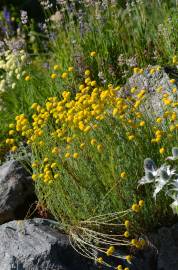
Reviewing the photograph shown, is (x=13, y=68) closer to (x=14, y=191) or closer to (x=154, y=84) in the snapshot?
(x=154, y=84)

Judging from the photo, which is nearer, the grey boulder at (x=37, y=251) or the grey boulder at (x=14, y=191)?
the grey boulder at (x=37, y=251)

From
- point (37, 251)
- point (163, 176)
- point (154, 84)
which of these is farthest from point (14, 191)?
point (163, 176)

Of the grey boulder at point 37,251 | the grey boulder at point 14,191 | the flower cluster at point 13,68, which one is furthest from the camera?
the flower cluster at point 13,68

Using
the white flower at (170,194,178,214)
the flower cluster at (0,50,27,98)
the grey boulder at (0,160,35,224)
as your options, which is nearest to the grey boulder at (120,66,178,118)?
the grey boulder at (0,160,35,224)

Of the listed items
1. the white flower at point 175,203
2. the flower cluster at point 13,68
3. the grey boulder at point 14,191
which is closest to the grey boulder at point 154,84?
the grey boulder at point 14,191

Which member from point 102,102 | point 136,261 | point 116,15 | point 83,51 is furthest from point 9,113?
point 136,261

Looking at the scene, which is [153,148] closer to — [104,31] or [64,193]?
[64,193]

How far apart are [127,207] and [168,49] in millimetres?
2494

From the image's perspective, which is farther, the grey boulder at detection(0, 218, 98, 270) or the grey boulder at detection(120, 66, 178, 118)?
the grey boulder at detection(120, 66, 178, 118)

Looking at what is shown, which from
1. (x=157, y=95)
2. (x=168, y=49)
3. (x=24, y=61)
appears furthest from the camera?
(x=24, y=61)

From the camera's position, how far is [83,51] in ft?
21.7

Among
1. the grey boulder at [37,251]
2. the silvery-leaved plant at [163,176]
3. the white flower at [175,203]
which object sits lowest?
the grey boulder at [37,251]

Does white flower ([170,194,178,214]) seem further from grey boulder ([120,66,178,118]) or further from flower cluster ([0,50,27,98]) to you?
flower cluster ([0,50,27,98])

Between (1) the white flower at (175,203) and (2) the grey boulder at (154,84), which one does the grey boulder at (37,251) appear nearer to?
(1) the white flower at (175,203)
